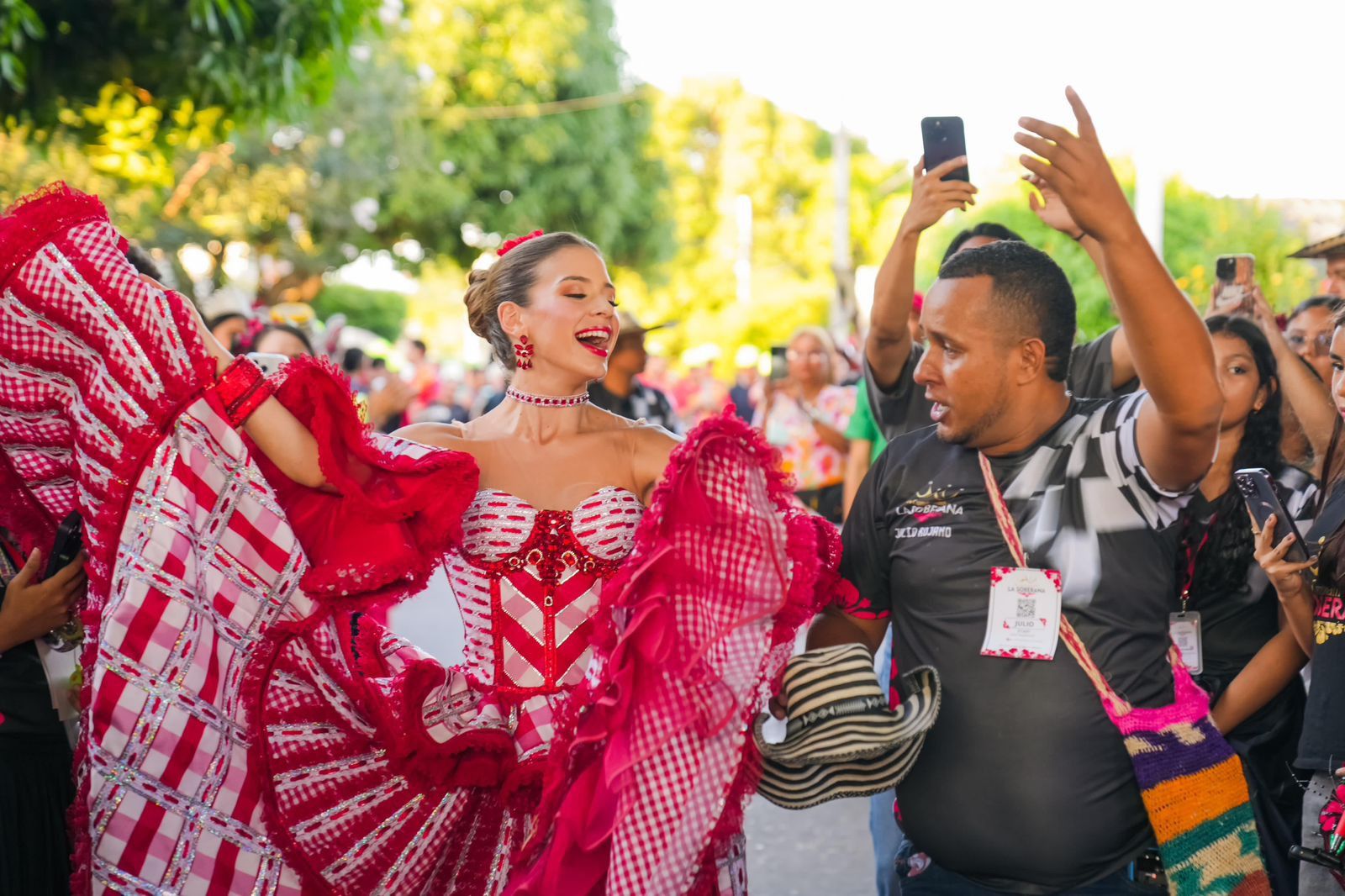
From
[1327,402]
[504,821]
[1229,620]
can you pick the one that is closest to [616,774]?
[504,821]

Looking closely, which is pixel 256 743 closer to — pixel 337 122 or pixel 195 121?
pixel 195 121

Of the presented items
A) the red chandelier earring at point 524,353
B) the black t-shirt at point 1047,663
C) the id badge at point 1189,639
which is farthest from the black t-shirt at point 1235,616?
the red chandelier earring at point 524,353

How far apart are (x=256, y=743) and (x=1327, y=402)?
361 centimetres

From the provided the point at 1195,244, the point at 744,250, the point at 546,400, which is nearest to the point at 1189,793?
the point at 546,400

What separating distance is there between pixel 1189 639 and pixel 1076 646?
3.61ft

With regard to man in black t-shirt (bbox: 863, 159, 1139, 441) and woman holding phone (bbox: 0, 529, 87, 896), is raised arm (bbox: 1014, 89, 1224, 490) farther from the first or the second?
woman holding phone (bbox: 0, 529, 87, 896)

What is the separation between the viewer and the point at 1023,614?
2883 millimetres

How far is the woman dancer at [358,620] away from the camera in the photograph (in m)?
2.93

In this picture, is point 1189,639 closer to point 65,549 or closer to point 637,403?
point 65,549

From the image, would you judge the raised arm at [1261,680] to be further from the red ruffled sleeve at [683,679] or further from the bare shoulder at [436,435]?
the bare shoulder at [436,435]

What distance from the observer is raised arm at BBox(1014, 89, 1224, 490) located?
2.59 meters

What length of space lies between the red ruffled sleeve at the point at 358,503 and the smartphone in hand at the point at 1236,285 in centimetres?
308

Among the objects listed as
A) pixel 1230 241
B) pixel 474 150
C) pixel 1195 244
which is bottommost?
pixel 1230 241

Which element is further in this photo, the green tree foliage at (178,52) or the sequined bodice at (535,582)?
the green tree foliage at (178,52)
